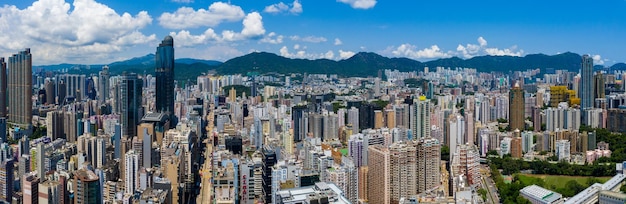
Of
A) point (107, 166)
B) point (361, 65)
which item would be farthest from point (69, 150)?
point (361, 65)

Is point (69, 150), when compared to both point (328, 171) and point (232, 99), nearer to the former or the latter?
point (328, 171)

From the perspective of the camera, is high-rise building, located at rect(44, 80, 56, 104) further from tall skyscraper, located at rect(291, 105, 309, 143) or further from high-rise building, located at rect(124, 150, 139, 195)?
high-rise building, located at rect(124, 150, 139, 195)

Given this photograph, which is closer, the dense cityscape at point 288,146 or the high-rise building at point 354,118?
the dense cityscape at point 288,146

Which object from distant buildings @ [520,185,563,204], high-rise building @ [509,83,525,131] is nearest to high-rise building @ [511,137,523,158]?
high-rise building @ [509,83,525,131]

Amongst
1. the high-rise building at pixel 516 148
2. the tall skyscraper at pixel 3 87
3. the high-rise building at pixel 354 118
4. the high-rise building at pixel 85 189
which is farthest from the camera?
the tall skyscraper at pixel 3 87

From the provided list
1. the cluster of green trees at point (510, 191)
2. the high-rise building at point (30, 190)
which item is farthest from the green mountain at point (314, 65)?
the high-rise building at point (30, 190)

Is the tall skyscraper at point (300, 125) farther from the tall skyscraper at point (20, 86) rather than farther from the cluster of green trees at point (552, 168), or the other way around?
the tall skyscraper at point (20, 86)

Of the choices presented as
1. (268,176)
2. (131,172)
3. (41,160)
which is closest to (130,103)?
(41,160)
